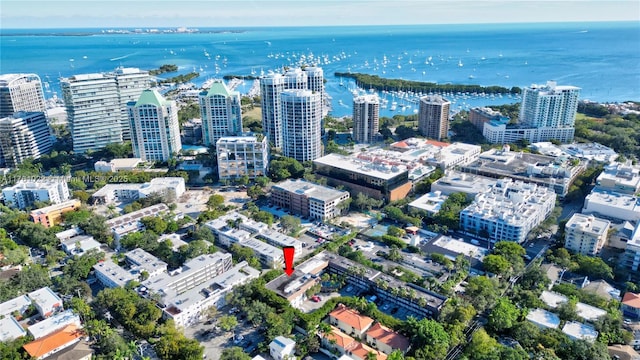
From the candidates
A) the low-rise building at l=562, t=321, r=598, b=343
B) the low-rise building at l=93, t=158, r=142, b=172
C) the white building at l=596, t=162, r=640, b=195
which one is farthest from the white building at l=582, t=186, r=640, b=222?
the low-rise building at l=93, t=158, r=142, b=172

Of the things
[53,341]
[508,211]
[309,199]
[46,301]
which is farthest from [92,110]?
[508,211]

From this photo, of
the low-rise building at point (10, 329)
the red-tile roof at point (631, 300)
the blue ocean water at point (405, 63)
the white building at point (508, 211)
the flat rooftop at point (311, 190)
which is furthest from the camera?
the blue ocean water at point (405, 63)

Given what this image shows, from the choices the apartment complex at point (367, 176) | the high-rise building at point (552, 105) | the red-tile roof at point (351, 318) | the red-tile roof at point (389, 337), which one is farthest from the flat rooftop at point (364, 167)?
the high-rise building at point (552, 105)

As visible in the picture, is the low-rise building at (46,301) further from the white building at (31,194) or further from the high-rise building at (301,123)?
the high-rise building at (301,123)

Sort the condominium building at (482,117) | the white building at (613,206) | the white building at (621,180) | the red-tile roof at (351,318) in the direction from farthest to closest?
the condominium building at (482,117) < the white building at (621,180) < the white building at (613,206) < the red-tile roof at (351,318)

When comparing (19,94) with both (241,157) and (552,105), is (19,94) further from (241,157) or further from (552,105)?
(552,105)
